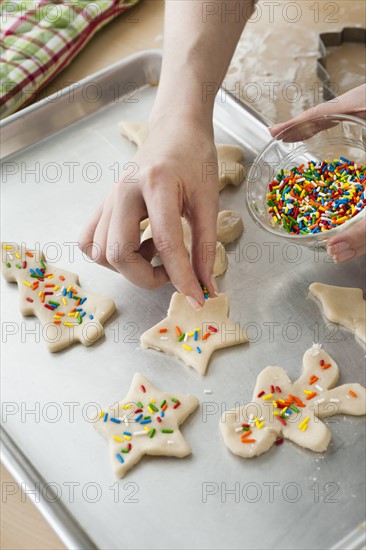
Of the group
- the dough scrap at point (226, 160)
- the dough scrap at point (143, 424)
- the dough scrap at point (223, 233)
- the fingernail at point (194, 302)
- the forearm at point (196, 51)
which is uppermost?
the forearm at point (196, 51)

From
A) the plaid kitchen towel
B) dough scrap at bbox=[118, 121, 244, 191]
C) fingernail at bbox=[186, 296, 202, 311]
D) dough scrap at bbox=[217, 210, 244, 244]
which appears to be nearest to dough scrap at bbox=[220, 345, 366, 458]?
fingernail at bbox=[186, 296, 202, 311]

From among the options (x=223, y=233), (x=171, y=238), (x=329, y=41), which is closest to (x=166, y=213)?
(x=171, y=238)

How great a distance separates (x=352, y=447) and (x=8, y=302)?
624 mm

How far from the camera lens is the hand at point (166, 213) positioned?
1026mm

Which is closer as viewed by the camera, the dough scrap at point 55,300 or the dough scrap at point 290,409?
the dough scrap at point 290,409

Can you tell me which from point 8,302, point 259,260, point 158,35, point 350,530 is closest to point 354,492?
point 350,530

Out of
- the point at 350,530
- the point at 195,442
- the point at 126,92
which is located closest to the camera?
the point at 350,530

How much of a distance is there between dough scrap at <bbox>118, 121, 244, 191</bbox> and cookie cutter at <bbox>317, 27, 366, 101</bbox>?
0.31 meters

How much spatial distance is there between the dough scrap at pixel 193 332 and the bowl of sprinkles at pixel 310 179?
16 cm

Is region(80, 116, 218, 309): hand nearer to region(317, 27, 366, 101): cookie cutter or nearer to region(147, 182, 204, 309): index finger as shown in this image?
region(147, 182, 204, 309): index finger

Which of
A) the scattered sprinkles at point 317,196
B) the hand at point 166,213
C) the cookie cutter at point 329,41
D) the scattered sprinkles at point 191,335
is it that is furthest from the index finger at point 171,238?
the cookie cutter at point 329,41

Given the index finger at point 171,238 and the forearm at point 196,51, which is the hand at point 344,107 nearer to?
the forearm at point 196,51

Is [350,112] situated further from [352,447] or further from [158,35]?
[158,35]

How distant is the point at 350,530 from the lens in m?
0.94
